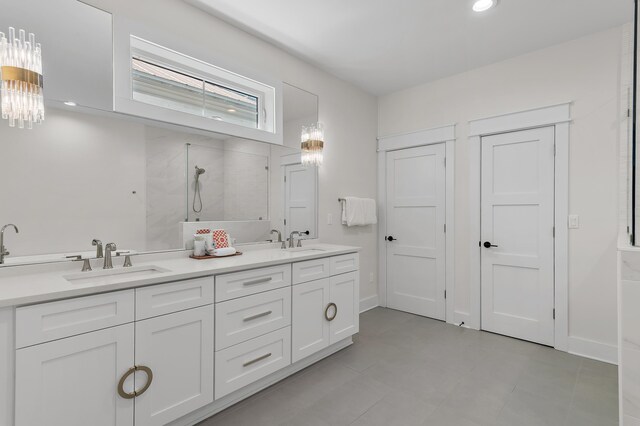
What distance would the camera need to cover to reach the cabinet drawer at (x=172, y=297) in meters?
1.59

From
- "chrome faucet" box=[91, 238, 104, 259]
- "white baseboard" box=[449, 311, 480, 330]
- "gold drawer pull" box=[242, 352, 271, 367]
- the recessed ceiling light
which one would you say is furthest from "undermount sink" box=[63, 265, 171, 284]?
"white baseboard" box=[449, 311, 480, 330]

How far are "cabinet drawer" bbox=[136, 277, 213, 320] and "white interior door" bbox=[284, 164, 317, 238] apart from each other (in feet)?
4.20

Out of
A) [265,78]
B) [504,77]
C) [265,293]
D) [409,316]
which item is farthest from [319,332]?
[504,77]

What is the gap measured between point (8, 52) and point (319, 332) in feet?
8.17

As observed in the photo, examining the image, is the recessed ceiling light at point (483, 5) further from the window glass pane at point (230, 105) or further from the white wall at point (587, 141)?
the window glass pane at point (230, 105)

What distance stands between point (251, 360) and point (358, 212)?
2.04 meters

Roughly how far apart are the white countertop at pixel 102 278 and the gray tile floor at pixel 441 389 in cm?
89

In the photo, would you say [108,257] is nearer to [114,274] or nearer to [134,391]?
[114,274]

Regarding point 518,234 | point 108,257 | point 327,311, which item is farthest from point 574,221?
point 108,257

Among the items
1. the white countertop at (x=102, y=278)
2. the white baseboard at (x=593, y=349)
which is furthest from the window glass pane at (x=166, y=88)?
the white baseboard at (x=593, y=349)

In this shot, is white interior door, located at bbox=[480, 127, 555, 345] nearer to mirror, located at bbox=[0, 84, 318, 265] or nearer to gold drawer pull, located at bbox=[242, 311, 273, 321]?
mirror, located at bbox=[0, 84, 318, 265]

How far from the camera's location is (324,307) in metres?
2.60

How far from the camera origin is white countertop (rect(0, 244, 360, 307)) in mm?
1321

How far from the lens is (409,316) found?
3721 mm
